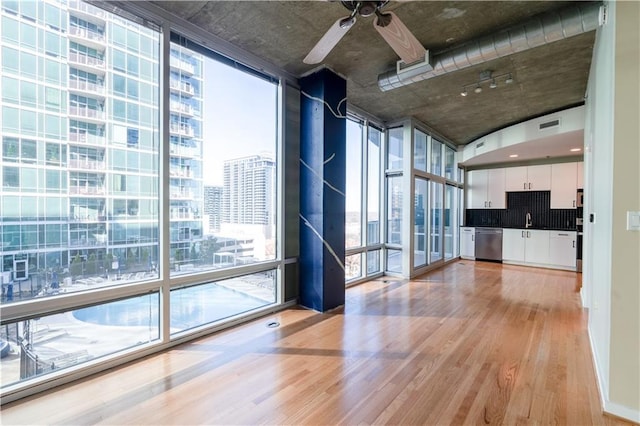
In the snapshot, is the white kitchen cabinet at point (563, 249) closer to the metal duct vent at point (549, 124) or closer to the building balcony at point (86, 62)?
the metal duct vent at point (549, 124)

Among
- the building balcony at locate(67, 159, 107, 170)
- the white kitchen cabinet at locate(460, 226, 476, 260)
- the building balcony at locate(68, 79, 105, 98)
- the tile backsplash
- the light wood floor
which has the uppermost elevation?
the building balcony at locate(68, 79, 105, 98)

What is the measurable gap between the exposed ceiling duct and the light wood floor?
290cm

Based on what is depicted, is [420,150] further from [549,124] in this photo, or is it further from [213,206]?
[213,206]

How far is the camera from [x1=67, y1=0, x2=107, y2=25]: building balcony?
2459mm

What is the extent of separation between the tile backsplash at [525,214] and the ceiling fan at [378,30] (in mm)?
6665

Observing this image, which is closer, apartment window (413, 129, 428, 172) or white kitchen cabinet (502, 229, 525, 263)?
apartment window (413, 129, 428, 172)

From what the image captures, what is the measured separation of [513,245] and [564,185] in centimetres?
172

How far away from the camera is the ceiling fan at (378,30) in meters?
2.09

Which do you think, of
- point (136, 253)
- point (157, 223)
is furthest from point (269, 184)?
point (136, 253)

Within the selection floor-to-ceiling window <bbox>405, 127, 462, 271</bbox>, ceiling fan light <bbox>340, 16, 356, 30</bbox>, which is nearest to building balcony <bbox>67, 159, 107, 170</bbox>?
A: ceiling fan light <bbox>340, 16, 356, 30</bbox>

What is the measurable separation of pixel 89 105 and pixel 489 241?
328 inches

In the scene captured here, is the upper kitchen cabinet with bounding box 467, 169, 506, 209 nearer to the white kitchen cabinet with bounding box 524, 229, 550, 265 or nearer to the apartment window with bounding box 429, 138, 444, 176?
the white kitchen cabinet with bounding box 524, 229, 550, 265

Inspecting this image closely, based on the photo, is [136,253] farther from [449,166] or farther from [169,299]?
[449,166]

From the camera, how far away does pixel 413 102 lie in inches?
201
